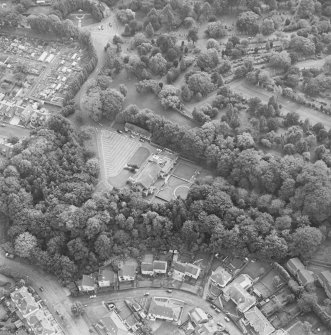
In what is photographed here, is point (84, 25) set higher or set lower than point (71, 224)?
higher

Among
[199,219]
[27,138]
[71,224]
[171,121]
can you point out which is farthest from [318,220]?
[27,138]

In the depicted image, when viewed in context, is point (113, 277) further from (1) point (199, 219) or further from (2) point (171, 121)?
(2) point (171, 121)

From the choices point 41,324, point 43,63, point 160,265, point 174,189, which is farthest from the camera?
point 43,63

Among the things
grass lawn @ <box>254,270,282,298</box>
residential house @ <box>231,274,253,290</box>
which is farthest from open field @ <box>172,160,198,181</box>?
grass lawn @ <box>254,270,282,298</box>

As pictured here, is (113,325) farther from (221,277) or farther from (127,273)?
(221,277)

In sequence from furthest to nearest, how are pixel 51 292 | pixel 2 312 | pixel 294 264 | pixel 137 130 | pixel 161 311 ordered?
pixel 137 130 < pixel 51 292 < pixel 294 264 < pixel 2 312 < pixel 161 311

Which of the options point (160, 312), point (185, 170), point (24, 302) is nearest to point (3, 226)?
point (24, 302)
